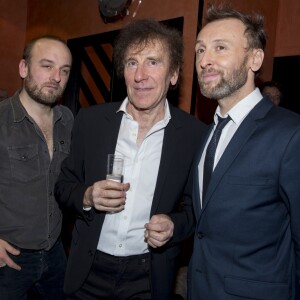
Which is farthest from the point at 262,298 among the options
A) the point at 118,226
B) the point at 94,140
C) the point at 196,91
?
the point at 196,91

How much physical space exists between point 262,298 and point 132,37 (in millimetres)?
1598

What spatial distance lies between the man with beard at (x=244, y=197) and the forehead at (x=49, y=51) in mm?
1043

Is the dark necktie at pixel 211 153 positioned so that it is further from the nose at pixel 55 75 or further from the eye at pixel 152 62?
the nose at pixel 55 75

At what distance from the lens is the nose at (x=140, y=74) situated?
1971 mm

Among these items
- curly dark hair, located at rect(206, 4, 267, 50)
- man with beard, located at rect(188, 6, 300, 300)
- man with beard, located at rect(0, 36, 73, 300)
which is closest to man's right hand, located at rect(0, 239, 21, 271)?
man with beard, located at rect(0, 36, 73, 300)

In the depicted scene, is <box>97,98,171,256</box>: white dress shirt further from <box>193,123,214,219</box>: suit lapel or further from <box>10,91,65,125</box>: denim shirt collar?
<box>10,91,65,125</box>: denim shirt collar

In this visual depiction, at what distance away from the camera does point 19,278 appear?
213 cm

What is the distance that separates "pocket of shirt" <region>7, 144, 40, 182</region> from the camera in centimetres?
211

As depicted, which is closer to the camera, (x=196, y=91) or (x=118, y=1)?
(x=196, y=91)

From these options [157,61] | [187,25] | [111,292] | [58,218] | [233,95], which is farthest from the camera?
[187,25]

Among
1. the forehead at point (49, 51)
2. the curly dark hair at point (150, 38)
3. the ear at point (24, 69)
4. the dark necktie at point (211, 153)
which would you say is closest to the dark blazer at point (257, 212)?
the dark necktie at point (211, 153)

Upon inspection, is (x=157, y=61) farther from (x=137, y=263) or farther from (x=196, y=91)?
(x=196, y=91)

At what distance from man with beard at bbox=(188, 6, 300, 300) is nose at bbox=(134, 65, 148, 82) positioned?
0.38m

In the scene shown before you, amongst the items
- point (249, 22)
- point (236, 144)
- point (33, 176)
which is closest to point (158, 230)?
point (236, 144)
